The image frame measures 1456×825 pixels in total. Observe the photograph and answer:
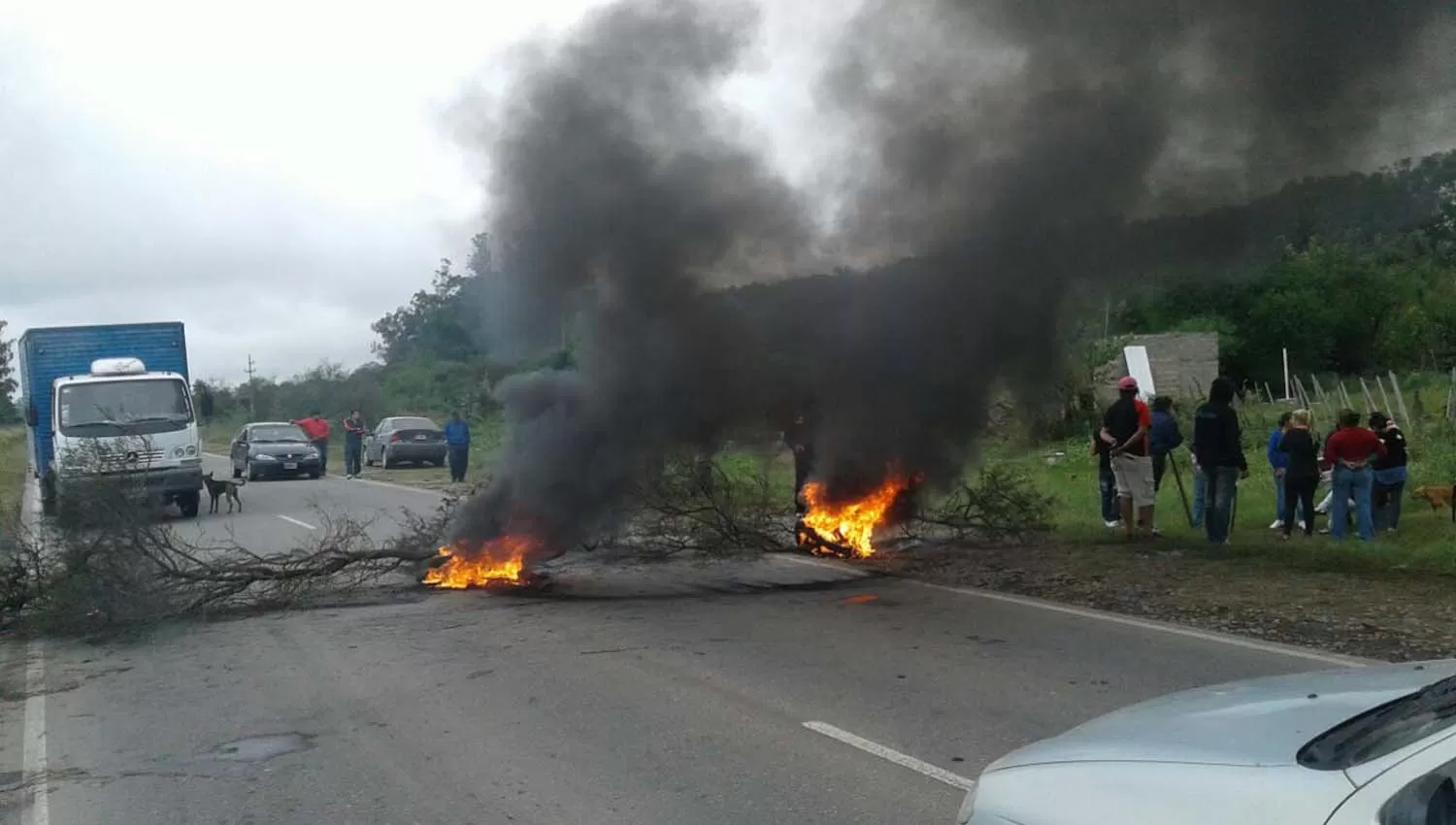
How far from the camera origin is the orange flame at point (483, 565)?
36.9 ft

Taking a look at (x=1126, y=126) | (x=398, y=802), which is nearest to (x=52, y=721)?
(x=398, y=802)

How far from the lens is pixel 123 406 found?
1970 centimetres

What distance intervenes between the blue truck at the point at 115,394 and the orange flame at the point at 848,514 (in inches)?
420

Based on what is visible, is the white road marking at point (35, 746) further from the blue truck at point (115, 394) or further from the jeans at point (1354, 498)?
the jeans at point (1354, 498)

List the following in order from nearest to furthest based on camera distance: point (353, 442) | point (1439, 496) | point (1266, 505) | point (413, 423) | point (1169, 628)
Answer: point (1169, 628)
point (1439, 496)
point (1266, 505)
point (353, 442)
point (413, 423)

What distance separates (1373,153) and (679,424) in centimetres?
654

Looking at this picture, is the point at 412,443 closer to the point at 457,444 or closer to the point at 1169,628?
the point at 457,444

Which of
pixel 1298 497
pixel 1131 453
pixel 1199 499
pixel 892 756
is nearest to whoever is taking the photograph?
pixel 892 756

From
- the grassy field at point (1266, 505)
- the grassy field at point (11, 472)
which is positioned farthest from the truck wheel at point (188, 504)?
the grassy field at point (1266, 505)

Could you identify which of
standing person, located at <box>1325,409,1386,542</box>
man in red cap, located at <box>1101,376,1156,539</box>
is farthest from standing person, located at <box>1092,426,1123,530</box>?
standing person, located at <box>1325,409,1386,542</box>

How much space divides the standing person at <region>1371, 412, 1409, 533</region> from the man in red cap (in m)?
2.32

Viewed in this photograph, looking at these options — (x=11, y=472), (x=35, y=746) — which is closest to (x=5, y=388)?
(x=11, y=472)

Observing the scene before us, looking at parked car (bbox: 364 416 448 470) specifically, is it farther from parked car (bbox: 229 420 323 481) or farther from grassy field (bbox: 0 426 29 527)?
grassy field (bbox: 0 426 29 527)

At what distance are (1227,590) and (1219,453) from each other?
7.54ft
